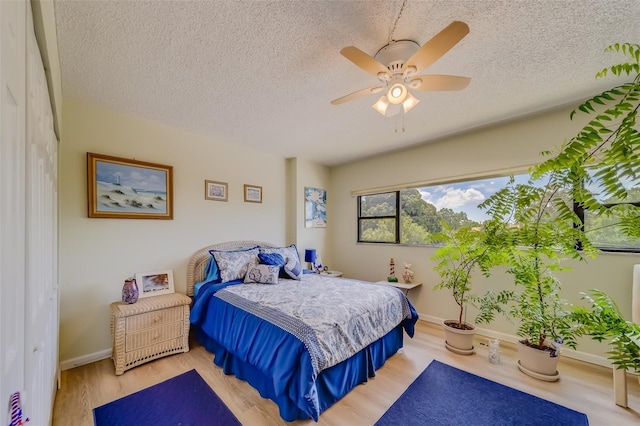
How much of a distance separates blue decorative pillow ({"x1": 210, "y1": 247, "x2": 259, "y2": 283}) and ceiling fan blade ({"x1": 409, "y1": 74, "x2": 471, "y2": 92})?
2573mm

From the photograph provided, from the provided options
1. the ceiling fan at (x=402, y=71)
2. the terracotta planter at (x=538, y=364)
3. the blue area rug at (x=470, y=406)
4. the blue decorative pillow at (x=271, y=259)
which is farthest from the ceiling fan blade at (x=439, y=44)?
the terracotta planter at (x=538, y=364)

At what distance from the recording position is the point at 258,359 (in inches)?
73.4

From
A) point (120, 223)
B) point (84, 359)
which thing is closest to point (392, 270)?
point (120, 223)

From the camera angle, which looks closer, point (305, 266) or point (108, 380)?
point (108, 380)

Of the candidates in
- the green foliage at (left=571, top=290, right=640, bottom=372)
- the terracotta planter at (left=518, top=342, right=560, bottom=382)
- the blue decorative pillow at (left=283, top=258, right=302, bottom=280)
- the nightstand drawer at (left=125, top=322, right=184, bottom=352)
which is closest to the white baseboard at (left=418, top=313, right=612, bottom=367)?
the terracotta planter at (left=518, top=342, right=560, bottom=382)

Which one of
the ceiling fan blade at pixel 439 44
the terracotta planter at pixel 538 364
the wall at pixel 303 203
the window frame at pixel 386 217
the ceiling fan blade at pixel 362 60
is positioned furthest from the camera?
the wall at pixel 303 203

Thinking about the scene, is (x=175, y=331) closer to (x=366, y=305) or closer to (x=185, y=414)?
(x=185, y=414)

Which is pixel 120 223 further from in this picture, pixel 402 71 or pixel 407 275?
pixel 407 275

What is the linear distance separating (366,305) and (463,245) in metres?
1.19

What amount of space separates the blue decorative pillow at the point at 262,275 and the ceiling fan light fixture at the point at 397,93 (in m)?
2.22

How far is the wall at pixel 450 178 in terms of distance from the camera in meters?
2.43

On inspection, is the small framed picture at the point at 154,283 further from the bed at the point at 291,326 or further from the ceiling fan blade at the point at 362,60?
the ceiling fan blade at the point at 362,60

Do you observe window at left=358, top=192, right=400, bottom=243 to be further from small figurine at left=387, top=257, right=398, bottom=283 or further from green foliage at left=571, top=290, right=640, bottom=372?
green foliage at left=571, top=290, right=640, bottom=372

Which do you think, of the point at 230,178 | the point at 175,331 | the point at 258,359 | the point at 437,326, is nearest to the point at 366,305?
the point at 258,359
